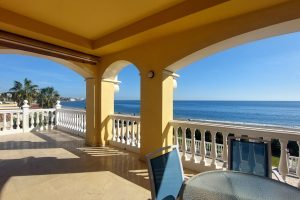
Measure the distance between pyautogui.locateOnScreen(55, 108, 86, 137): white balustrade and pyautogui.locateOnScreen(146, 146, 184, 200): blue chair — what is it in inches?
204

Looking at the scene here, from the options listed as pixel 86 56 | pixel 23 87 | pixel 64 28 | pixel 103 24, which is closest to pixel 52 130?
pixel 86 56

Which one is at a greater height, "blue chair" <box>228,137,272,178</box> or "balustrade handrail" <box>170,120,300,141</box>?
"balustrade handrail" <box>170,120,300,141</box>

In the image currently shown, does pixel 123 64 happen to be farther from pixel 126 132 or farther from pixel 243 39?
pixel 243 39

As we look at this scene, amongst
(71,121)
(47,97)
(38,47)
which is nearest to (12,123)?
(71,121)

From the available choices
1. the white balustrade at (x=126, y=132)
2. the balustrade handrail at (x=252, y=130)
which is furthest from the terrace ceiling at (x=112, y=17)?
the white balustrade at (x=126, y=132)

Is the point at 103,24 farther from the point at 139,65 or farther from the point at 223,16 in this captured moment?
the point at 223,16

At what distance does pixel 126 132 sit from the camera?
16.1 ft

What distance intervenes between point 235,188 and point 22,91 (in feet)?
93.2

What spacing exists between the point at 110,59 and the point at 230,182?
397cm

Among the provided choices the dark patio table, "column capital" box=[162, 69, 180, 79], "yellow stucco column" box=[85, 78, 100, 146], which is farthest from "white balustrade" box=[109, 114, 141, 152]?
the dark patio table

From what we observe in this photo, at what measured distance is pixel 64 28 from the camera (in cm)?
357

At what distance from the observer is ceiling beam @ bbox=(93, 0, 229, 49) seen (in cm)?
247

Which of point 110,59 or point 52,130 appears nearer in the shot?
point 110,59

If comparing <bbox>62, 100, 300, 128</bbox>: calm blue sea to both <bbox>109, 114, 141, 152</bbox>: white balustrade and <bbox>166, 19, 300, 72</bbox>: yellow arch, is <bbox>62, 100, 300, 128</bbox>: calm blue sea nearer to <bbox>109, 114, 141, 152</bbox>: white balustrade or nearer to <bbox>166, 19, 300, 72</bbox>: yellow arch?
<bbox>109, 114, 141, 152</bbox>: white balustrade
